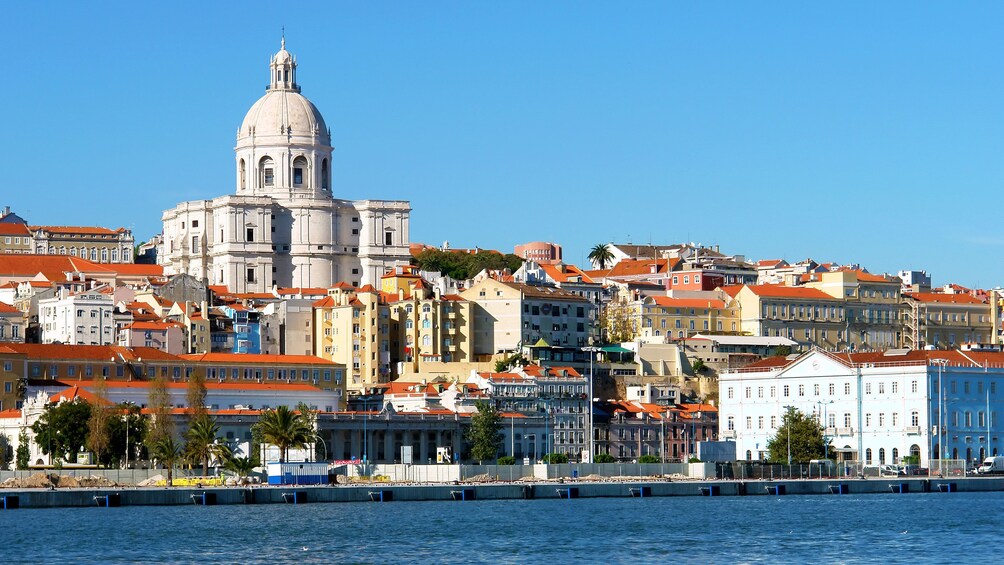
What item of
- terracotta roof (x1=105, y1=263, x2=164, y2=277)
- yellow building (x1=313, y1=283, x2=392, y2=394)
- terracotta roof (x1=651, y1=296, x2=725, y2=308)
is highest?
terracotta roof (x1=105, y1=263, x2=164, y2=277)

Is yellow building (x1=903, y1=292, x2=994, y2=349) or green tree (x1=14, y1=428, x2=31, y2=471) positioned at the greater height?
yellow building (x1=903, y1=292, x2=994, y2=349)

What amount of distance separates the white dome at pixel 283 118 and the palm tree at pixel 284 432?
6553cm

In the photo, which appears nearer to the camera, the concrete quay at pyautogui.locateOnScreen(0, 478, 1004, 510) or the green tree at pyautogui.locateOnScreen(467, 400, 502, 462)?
the concrete quay at pyautogui.locateOnScreen(0, 478, 1004, 510)

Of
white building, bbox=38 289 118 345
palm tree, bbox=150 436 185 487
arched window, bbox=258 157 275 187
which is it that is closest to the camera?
palm tree, bbox=150 436 185 487

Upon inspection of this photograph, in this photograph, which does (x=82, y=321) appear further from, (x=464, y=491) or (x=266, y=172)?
(x=464, y=491)

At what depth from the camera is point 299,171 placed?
585 feet

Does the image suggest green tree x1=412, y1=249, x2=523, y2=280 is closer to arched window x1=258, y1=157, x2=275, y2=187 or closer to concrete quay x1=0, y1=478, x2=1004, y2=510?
arched window x1=258, y1=157, x2=275, y2=187

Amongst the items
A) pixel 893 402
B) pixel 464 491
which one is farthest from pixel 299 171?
pixel 464 491

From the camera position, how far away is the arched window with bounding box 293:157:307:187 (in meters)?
178

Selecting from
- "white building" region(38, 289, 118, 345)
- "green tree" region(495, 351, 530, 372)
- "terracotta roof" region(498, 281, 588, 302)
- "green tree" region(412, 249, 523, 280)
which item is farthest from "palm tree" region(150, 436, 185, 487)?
"green tree" region(412, 249, 523, 280)

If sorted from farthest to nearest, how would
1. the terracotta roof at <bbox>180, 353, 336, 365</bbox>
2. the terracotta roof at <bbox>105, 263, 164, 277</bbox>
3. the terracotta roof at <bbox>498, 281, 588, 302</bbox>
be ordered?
the terracotta roof at <bbox>105, 263, 164, 277</bbox>, the terracotta roof at <bbox>498, 281, 588, 302</bbox>, the terracotta roof at <bbox>180, 353, 336, 365</bbox>

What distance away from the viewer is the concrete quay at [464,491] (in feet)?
321

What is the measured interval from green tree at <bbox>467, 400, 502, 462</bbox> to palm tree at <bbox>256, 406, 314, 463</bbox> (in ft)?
57.1

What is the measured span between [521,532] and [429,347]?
7056 cm
